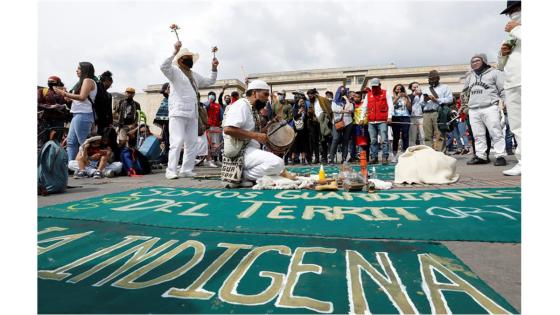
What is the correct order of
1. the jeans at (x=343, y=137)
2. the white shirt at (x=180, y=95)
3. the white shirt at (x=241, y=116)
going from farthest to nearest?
the jeans at (x=343, y=137)
the white shirt at (x=180, y=95)
the white shirt at (x=241, y=116)

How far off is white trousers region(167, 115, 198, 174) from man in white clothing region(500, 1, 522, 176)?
5.00 meters

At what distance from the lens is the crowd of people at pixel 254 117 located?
14.8 feet

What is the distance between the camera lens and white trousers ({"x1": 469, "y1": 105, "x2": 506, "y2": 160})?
5676mm

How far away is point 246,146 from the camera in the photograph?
4.57 meters

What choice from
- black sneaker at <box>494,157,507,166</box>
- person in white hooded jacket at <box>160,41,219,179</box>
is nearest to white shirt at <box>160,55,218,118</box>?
person in white hooded jacket at <box>160,41,219,179</box>

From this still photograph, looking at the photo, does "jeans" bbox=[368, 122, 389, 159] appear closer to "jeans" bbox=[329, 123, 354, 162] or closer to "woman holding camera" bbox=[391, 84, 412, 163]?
"woman holding camera" bbox=[391, 84, 412, 163]

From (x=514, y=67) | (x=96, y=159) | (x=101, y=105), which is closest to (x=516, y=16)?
(x=514, y=67)

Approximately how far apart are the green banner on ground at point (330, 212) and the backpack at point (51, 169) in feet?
2.70

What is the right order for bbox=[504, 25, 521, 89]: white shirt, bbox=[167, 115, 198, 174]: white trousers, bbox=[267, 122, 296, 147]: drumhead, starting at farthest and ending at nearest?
bbox=[167, 115, 198, 174]: white trousers → bbox=[267, 122, 296, 147]: drumhead → bbox=[504, 25, 521, 89]: white shirt

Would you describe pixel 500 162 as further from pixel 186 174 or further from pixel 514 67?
pixel 186 174

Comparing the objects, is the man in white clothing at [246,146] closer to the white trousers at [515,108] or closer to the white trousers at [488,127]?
the white trousers at [515,108]

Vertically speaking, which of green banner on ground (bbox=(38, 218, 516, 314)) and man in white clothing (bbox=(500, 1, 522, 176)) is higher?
man in white clothing (bbox=(500, 1, 522, 176))

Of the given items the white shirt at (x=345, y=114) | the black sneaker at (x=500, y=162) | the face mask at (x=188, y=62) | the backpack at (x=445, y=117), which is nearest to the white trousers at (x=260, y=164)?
the face mask at (x=188, y=62)

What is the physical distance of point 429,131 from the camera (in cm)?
843
